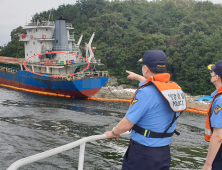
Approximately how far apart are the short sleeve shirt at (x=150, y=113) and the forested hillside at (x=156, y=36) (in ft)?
86.9

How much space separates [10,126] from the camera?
10.0 metres

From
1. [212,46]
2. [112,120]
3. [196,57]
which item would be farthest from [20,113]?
[212,46]

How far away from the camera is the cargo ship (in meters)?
21.4

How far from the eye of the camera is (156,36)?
Result: 4138cm

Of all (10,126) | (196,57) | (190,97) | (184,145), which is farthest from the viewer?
(196,57)

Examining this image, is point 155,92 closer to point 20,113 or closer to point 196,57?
point 20,113

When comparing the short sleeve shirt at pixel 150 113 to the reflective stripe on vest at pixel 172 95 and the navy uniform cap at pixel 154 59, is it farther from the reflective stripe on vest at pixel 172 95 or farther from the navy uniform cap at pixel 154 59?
the navy uniform cap at pixel 154 59

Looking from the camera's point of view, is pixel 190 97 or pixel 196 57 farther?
pixel 196 57

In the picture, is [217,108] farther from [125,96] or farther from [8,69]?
[8,69]

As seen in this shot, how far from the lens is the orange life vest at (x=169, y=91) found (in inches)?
92.5

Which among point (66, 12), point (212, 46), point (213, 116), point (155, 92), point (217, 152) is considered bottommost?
point (217, 152)

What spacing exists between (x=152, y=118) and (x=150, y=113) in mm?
62

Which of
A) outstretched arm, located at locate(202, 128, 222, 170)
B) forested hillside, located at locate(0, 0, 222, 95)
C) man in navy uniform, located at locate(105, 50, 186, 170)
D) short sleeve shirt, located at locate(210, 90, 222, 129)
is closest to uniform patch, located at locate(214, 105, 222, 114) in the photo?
short sleeve shirt, located at locate(210, 90, 222, 129)

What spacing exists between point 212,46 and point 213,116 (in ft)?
101
